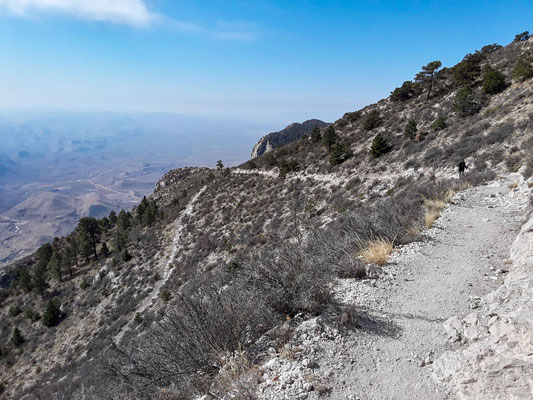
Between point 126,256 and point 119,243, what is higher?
point 126,256

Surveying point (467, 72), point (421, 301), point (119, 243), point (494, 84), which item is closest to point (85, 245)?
point (119, 243)

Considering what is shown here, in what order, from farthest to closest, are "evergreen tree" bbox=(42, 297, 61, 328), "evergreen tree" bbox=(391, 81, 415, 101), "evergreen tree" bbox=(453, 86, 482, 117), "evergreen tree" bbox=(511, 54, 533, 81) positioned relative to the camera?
"evergreen tree" bbox=(391, 81, 415, 101), "evergreen tree" bbox=(42, 297, 61, 328), "evergreen tree" bbox=(453, 86, 482, 117), "evergreen tree" bbox=(511, 54, 533, 81)

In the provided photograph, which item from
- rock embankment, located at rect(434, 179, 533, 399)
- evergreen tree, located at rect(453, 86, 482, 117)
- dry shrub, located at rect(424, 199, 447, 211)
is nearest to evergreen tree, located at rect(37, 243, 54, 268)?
dry shrub, located at rect(424, 199, 447, 211)

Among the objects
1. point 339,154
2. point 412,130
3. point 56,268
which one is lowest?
point 56,268

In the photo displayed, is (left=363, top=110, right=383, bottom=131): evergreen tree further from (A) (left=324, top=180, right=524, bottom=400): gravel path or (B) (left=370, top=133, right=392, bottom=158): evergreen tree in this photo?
(A) (left=324, top=180, right=524, bottom=400): gravel path

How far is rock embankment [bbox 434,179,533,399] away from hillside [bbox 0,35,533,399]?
0.67 metres

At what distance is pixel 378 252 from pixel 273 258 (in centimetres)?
230

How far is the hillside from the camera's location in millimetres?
3832

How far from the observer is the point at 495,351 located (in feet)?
8.44

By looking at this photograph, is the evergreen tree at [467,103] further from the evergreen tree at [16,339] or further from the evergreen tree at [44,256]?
the evergreen tree at [44,256]

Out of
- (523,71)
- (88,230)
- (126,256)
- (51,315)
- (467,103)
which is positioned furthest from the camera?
(88,230)

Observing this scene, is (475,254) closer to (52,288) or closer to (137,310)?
(137,310)

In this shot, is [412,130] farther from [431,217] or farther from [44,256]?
[44,256]

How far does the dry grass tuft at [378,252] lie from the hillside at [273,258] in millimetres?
30
